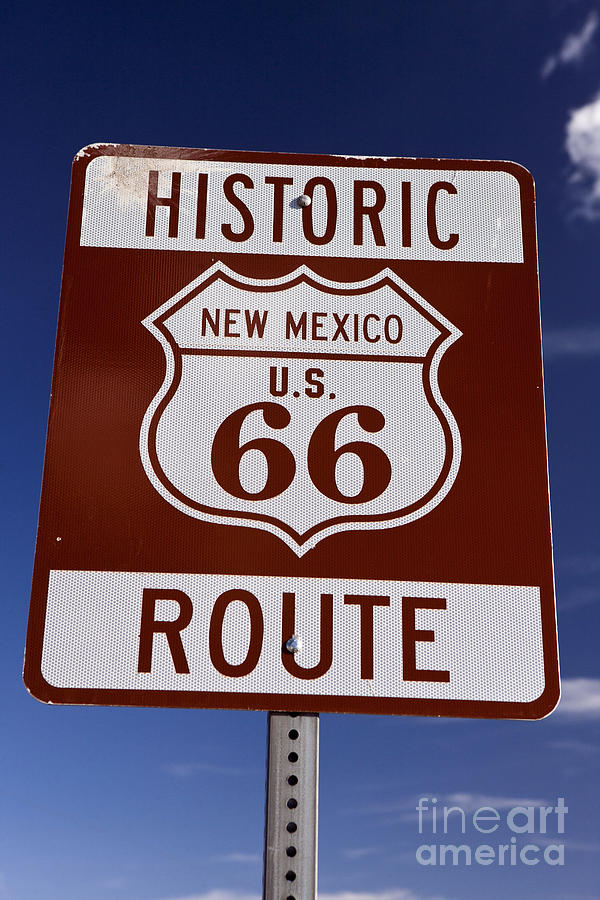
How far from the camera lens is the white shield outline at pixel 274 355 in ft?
6.91

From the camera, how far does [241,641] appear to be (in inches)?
79.0

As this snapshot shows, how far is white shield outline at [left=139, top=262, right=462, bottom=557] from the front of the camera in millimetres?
2107

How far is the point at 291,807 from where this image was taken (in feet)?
6.22

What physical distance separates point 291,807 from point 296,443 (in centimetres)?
78

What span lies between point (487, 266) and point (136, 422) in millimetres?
955

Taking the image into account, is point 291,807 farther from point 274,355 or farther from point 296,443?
point 274,355

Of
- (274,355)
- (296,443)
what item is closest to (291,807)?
(296,443)

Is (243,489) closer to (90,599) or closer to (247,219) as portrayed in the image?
(90,599)

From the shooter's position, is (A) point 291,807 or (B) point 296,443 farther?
(B) point 296,443

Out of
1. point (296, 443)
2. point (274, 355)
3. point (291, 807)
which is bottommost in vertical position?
point (291, 807)

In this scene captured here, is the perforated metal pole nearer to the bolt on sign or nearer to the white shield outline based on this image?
the bolt on sign

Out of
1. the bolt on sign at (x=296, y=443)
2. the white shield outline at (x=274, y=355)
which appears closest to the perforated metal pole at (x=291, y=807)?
the bolt on sign at (x=296, y=443)

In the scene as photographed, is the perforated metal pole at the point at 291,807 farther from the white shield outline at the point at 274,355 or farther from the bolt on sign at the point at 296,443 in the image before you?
the white shield outline at the point at 274,355

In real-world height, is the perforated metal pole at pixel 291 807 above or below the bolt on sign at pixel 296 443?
below
